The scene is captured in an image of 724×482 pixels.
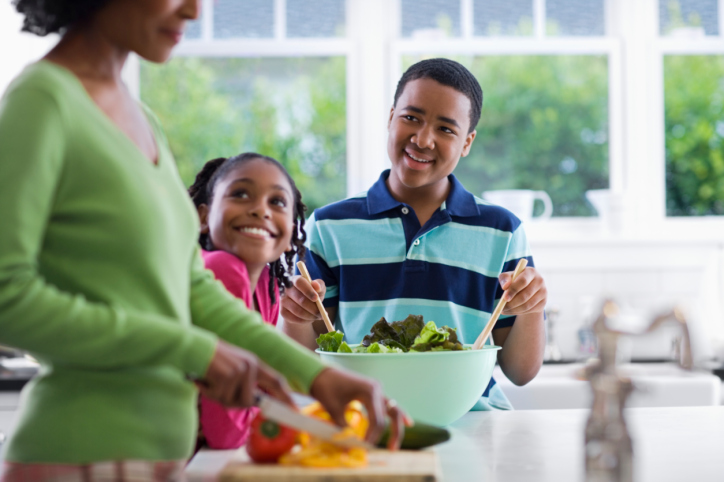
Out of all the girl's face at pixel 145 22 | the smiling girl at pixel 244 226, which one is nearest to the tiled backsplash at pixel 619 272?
the smiling girl at pixel 244 226

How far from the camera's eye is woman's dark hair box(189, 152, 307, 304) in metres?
1.21

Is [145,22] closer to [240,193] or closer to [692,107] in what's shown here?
[240,193]

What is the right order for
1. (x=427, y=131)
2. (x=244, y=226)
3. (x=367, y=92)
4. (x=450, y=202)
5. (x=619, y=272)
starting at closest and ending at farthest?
(x=244, y=226)
(x=427, y=131)
(x=450, y=202)
(x=619, y=272)
(x=367, y=92)

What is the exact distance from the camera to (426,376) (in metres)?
1.12

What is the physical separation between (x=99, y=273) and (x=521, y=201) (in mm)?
2643

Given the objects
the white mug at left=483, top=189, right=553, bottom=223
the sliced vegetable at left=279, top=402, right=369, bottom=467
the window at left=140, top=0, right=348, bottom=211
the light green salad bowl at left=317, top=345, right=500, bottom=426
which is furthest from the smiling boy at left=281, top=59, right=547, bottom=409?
the window at left=140, top=0, right=348, bottom=211

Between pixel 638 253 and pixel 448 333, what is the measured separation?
7.06 ft

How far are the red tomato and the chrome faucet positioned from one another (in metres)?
0.32

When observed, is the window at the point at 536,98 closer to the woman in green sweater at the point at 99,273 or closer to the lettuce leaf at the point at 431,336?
the lettuce leaf at the point at 431,336

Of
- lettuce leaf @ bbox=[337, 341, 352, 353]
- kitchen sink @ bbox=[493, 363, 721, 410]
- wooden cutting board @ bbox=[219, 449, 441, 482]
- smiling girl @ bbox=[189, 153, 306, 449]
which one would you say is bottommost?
kitchen sink @ bbox=[493, 363, 721, 410]

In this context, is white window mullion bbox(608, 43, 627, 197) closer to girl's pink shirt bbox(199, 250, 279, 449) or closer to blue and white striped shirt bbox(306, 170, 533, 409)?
blue and white striped shirt bbox(306, 170, 533, 409)

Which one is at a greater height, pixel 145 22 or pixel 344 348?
pixel 145 22

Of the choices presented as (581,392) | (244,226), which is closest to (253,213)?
(244,226)

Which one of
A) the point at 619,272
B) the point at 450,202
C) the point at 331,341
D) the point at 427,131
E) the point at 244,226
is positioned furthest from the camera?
the point at 619,272
